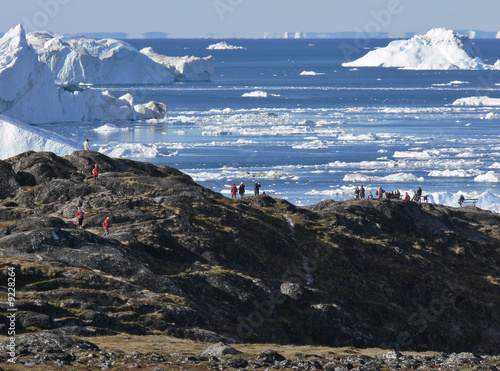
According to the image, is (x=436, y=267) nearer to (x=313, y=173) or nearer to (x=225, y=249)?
(x=225, y=249)

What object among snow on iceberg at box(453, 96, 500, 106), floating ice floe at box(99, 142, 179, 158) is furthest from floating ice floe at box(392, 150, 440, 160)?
snow on iceberg at box(453, 96, 500, 106)

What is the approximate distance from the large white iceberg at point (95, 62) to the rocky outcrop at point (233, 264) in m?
118

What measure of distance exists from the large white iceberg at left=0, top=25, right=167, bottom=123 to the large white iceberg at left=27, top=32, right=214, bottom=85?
3349cm

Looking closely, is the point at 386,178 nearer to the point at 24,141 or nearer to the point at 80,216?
the point at 24,141

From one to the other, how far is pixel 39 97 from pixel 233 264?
269ft

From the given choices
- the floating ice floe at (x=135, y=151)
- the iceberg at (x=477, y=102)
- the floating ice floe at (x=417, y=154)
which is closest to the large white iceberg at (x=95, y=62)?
the floating ice floe at (x=135, y=151)

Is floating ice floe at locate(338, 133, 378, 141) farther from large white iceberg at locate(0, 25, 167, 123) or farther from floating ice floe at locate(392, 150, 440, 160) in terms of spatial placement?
large white iceberg at locate(0, 25, 167, 123)

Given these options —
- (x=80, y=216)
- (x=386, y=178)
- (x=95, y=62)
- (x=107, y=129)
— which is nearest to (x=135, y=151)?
(x=107, y=129)

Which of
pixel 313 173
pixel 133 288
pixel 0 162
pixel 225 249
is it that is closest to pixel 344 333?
pixel 225 249

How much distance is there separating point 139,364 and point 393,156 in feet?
250

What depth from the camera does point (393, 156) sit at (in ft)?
300

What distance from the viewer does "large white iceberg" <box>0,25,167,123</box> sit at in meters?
101

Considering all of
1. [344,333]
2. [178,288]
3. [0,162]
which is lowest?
[344,333]

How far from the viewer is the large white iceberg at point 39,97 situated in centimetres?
10069
